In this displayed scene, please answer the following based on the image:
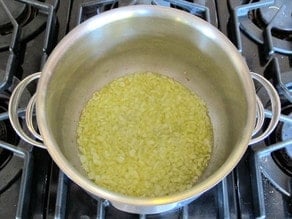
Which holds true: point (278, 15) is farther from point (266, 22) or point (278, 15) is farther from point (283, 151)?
point (283, 151)

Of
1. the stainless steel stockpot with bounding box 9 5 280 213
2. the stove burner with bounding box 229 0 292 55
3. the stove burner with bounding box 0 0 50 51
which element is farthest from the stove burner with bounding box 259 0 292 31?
the stove burner with bounding box 0 0 50 51

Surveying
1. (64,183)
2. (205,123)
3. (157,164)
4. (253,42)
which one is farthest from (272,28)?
(64,183)

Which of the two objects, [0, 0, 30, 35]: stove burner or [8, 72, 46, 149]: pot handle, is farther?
[0, 0, 30, 35]: stove burner

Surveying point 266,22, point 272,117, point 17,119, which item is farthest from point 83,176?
point 266,22

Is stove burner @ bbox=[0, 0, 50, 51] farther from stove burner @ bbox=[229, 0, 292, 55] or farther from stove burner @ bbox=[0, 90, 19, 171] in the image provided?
stove burner @ bbox=[229, 0, 292, 55]

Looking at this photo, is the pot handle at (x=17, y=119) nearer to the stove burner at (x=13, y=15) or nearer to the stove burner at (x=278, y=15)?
the stove burner at (x=13, y=15)

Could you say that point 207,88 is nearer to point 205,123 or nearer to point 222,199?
point 205,123
